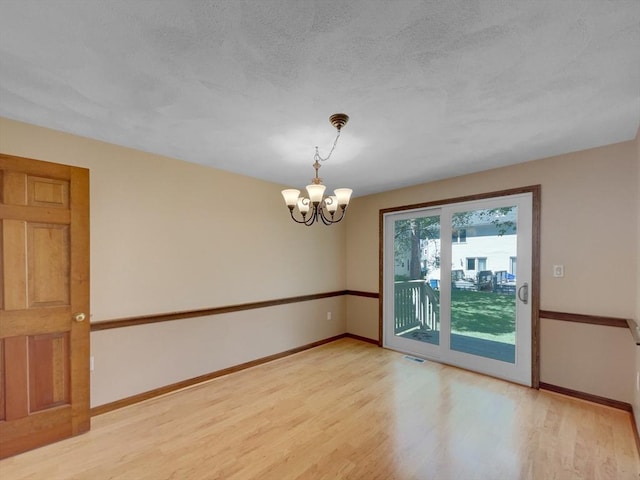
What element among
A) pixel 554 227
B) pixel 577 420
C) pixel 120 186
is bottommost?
pixel 577 420

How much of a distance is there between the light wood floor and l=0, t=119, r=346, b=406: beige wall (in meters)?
0.44

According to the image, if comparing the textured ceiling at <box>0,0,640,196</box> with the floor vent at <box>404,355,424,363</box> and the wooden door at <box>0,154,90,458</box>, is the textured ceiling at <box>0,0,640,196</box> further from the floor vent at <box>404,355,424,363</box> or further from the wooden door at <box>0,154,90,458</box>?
the floor vent at <box>404,355,424,363</box>

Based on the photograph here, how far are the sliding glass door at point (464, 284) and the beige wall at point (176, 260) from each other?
1414 mm

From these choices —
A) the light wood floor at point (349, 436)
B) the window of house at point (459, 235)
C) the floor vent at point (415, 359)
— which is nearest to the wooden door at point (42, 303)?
the light wood floor at point (349, 436)

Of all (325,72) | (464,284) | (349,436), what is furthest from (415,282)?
(325,72)

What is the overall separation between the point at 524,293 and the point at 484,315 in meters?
0.51

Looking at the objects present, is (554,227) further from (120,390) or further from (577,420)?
(120,390)

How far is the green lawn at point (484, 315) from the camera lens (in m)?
3.25

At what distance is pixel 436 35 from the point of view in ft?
4.30

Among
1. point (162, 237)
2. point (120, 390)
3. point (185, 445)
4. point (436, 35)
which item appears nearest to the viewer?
point (436, 35)

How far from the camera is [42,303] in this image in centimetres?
214

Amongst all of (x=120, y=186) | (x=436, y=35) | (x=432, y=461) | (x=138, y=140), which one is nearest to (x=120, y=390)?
(x=120, y=186)

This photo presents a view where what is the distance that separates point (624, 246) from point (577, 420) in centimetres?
157

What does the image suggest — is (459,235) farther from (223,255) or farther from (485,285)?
(223,255)
